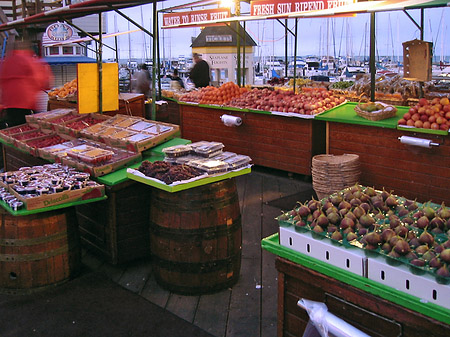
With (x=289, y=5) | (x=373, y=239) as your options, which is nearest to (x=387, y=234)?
(x=373, y=239)

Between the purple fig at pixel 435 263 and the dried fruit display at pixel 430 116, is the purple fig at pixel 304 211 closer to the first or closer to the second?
the purple fig at pixel 435 263

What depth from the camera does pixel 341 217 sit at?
3.23m

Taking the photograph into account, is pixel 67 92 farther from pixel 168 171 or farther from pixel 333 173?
pixel 168 171

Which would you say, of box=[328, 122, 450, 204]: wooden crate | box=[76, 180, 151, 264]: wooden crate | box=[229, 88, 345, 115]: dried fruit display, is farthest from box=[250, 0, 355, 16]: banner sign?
box=[76, 180, 151, 264]: wooden crate

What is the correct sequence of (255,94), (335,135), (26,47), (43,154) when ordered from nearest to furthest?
(26,47) < (43,154) < (335,135) < (255,94)

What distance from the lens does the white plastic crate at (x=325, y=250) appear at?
2836 millimetres

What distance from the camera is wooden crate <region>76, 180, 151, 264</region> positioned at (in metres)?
5.21

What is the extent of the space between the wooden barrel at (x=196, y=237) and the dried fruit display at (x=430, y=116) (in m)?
3.19

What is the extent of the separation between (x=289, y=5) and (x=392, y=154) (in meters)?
3.45

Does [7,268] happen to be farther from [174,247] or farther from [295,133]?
[295,133]

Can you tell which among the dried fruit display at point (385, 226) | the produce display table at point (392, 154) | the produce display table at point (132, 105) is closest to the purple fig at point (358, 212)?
the dried fruit display at point (385, 226)

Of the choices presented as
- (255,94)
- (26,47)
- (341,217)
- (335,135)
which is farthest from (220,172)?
(255,94)

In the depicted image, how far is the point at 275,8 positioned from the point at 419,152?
13.1 feet

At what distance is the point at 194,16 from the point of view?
1291cm
